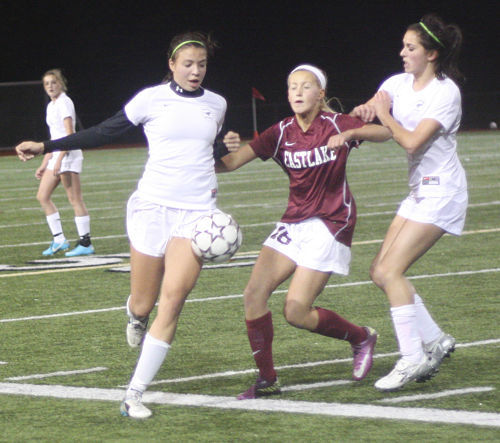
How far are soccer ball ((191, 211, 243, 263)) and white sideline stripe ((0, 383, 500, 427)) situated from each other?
723 mm

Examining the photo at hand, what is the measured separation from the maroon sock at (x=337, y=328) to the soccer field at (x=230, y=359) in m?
0.23

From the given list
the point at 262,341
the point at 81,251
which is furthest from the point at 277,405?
the point at 81,251

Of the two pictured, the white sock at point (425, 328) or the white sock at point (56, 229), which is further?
the white sock at point (56, 229)

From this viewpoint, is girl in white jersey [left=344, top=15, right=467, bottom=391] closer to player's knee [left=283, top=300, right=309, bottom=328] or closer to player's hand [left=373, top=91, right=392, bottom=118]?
player's hand [left=373, top=91, right=392, bottom=118]

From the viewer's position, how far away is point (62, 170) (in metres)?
12.4

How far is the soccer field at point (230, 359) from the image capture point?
5188 millimetres

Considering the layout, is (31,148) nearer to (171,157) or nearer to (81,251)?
(171,157)

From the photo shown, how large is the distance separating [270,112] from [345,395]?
4269 centimetres

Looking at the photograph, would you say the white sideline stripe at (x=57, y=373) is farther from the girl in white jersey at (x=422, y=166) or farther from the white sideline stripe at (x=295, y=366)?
the girl in white jersey at (x=422, y=166)

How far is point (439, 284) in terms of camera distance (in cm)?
948

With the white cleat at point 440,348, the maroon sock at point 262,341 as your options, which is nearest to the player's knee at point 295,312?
the maroon sock at point 262,341

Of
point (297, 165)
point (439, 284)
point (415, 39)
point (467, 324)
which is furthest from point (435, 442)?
point (439, 284)

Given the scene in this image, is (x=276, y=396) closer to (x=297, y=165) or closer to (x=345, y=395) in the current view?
(x=345, y=395)

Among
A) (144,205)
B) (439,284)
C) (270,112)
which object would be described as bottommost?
(270,112)
